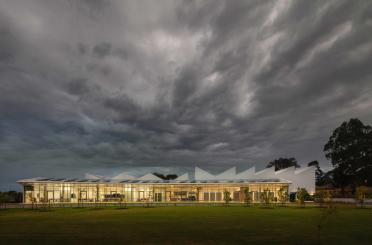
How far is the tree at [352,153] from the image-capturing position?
275 feet

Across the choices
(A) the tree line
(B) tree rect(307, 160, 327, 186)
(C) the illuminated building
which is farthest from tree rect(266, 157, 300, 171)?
(C) the illuminated building

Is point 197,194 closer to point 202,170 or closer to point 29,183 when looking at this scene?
point 202,170

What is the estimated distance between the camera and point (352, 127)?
8856 cm

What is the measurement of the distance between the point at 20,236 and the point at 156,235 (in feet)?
24.9

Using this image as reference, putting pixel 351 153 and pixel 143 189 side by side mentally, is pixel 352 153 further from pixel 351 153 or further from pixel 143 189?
pixel 143 189

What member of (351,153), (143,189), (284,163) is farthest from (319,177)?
(143,189)

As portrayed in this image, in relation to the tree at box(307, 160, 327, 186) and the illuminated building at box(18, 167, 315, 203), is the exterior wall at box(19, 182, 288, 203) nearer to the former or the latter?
the illuminated building at box(18, 167, 315, 203)

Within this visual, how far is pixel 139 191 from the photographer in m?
71.8

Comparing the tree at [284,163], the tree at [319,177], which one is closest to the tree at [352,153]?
the tree at [319,177]

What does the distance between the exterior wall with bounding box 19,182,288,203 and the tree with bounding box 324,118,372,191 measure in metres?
29.4

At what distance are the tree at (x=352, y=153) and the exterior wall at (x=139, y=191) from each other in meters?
29.4

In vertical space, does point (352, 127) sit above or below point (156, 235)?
above

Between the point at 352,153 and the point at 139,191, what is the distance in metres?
56.0

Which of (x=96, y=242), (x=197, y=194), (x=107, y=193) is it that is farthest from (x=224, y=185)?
(x=96, y=242)
